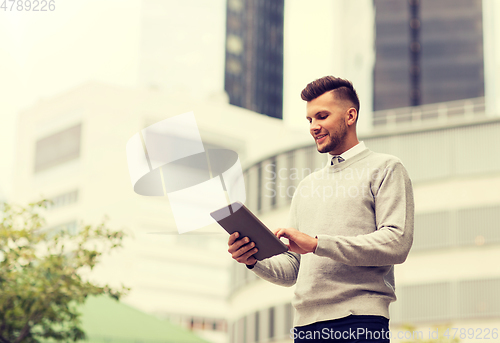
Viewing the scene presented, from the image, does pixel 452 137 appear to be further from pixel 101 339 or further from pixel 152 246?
pixel 152 246

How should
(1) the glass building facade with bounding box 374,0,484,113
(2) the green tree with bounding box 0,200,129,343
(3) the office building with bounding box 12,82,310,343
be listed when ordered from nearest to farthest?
(2) the green tree with bounding box 0,200,129,343, (3) the office building with bounding box 12,82,310,343, (1) the glass building facade with bounding box 374,0,484,113

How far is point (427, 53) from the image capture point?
3784 inches

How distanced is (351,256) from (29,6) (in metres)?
6.47

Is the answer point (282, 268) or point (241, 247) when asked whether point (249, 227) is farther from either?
point (282, 268)

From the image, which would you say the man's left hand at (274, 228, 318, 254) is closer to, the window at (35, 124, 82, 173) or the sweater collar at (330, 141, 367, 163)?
the sweater collar at (330, 141, 367, 163)

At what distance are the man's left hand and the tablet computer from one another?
0.18 feet

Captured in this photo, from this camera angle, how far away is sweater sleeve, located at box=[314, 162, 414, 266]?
230cm

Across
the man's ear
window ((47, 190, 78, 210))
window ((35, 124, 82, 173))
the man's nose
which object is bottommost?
the man's nose

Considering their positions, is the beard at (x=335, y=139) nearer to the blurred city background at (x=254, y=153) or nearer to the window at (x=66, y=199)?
the blurred city background at (x=254, y=153)

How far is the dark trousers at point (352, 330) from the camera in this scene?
7.74ft

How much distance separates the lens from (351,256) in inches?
90.7

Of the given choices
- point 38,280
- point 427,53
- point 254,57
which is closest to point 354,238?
point 38,280

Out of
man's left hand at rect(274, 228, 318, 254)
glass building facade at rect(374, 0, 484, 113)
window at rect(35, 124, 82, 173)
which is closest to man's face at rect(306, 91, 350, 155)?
man's left hand at rect(274, 228, 318, 254)

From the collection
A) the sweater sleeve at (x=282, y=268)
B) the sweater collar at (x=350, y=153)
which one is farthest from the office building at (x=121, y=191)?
the sweater collar at (x=350, y=153)
